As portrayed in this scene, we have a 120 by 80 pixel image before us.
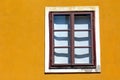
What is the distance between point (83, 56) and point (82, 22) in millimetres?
734

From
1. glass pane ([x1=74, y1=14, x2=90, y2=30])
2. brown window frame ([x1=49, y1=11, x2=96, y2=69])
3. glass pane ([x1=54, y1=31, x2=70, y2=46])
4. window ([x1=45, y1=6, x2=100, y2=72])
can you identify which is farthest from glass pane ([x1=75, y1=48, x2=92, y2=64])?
glass pane ([x1=74, y1=14, x2=90, y2=30])

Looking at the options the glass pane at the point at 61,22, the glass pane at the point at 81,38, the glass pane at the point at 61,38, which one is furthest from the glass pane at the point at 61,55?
the glass pane at the point at 61,22

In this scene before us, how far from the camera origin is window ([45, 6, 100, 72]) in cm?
1028

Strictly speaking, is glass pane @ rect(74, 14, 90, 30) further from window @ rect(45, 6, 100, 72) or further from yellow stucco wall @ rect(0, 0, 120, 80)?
yellow stucco wall @ rect(0, 0, 120, 80)

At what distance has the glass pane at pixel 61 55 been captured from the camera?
10383mm

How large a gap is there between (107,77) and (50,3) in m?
1.98

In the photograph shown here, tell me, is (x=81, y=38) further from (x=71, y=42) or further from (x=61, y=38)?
(x=61, y=38)

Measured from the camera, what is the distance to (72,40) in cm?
1040

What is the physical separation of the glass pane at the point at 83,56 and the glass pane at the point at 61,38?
30 centimetres

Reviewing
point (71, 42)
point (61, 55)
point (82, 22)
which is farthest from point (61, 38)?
point (82, 22)

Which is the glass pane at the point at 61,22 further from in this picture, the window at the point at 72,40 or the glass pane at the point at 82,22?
the glass pane at the point at 82,22

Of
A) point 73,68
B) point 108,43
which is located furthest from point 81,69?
point 108,43

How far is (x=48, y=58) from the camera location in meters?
10.3

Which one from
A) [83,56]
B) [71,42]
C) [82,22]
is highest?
[82,22]
